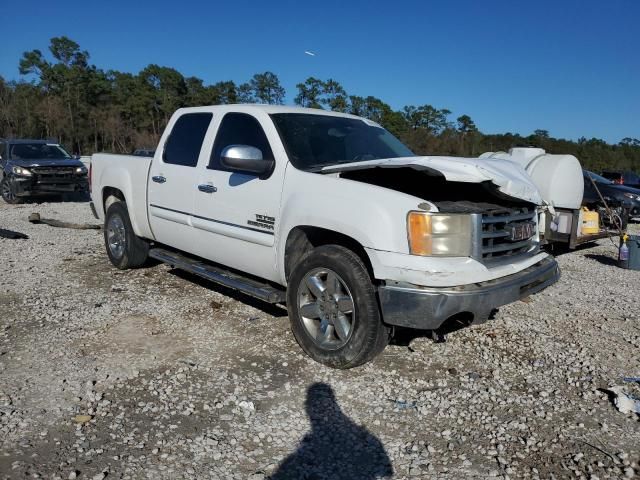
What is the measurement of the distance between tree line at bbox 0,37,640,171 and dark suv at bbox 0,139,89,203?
3635 cm

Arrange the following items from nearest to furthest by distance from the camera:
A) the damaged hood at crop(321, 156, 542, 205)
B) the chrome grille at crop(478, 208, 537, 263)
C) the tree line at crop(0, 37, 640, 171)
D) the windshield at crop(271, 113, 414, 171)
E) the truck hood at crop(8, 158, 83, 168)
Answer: the damaged hood at crop(321, 156, 542, 205) < the chrome grille at crop(478, 208, 537, 263) < the windshield at crop(271, 113, 414, 171) < the truck hood at crop(8, 158, 83, 168) < the tree line at crop(0, 37, 640, 171)

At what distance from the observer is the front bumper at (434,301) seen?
11.0 ft

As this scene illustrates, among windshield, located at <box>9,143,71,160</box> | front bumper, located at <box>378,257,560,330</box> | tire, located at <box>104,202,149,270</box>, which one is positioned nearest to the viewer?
front bumper, located at <box>378,257,560,330</box>

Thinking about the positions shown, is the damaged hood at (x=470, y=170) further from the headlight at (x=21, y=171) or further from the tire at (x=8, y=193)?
the tire at (x=8, y=193)

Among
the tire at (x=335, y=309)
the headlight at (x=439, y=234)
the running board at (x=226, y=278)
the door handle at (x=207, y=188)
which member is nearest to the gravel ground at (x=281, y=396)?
the tire at (x=335, y=309)

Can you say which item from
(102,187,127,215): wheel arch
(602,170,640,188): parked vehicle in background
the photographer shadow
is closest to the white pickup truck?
the photographer shadow

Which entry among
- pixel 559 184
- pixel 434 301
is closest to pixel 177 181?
pixel 434 301

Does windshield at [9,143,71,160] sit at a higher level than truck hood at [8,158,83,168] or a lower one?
higher

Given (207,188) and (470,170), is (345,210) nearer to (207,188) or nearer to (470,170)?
(470,170)

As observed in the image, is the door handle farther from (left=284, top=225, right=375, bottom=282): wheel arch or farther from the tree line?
the tree line

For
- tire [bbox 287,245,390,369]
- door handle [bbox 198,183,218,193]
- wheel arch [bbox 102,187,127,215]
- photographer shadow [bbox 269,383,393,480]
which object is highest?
door handle [bbox 198,183,218,193]

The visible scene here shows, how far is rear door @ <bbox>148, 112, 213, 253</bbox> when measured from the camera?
5269 millimetres

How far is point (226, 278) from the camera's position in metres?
4.83

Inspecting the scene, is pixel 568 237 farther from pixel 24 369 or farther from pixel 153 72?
pixel 153 72
